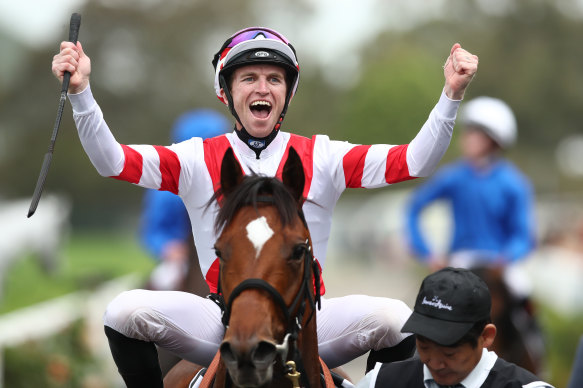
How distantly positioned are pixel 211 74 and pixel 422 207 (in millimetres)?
37491

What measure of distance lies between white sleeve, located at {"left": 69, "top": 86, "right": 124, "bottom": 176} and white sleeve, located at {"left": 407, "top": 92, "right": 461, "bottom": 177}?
120cm

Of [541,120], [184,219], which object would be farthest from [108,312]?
[541,120]

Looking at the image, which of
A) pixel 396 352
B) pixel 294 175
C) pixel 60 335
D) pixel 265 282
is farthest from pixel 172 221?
pixel 265 282

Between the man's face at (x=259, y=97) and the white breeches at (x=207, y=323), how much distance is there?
77 centimetres

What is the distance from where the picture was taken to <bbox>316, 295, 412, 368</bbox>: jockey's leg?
366 cm

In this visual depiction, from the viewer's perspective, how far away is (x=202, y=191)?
12.5 ft

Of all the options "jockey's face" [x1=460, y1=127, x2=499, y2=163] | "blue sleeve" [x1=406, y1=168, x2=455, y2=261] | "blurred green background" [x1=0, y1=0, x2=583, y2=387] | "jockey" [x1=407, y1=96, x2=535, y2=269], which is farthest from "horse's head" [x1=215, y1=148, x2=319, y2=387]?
"blurred green background" [x1=0, y1=0, x2=583, y2=387]

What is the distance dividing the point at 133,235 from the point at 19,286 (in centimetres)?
2591

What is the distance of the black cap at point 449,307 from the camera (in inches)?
127

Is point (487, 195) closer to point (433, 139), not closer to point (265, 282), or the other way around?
point (433, 139)

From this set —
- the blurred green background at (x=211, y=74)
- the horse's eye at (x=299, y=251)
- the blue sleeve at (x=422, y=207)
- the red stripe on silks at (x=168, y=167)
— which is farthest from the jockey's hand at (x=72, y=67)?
the blurred green background at (x=211, y=74)

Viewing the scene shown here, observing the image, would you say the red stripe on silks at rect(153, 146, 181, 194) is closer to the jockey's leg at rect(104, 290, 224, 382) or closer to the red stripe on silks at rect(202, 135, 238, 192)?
the red stripe on silks at rect(202, 135, 238, 192)

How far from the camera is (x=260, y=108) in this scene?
383cm

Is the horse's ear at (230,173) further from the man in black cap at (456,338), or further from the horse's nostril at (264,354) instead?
the man in black cap at (456,338)
